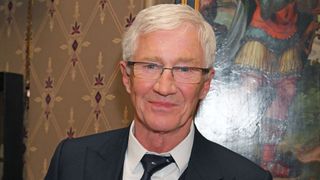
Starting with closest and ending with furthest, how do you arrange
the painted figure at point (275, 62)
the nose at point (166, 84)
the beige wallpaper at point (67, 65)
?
1. the nose at point (166, 84)
2. the painted figure at point (275, 62)
3. the beige wallpaper at point (67, 65)

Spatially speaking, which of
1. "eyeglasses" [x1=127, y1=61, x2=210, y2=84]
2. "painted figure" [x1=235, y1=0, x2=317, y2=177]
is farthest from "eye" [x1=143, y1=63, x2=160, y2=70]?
"painted figure" [x1=235, y1=0, x2=317, y2=177]

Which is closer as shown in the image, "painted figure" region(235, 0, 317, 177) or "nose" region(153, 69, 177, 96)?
"nose" region(153, 69, 177, 96)

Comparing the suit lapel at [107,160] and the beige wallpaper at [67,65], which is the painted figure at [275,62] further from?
the suit lapel at [107,160]

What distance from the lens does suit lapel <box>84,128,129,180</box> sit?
1.37 meters

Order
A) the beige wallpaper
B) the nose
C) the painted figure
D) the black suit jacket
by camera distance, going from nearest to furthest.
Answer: the nose < the black suit jacket < the painted figure < the beige wallpaper

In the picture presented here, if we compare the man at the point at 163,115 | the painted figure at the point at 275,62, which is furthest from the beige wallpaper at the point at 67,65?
the man at the point at 163,115

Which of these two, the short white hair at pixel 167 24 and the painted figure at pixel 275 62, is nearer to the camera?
the short white hair at pixel 167 24

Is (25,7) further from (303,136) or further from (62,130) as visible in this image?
(303,136)

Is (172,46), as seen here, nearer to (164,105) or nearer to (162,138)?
(164,105)

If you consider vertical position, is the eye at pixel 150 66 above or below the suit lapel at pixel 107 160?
above

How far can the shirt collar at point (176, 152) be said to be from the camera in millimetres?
1353

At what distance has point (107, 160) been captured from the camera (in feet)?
4.60

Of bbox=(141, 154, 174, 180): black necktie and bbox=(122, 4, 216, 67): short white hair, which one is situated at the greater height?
bbox=(122, 4, 216, 67): short white hair

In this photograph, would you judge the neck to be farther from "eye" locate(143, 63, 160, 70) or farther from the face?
"eye" locate(143, 63, 160, 70)
